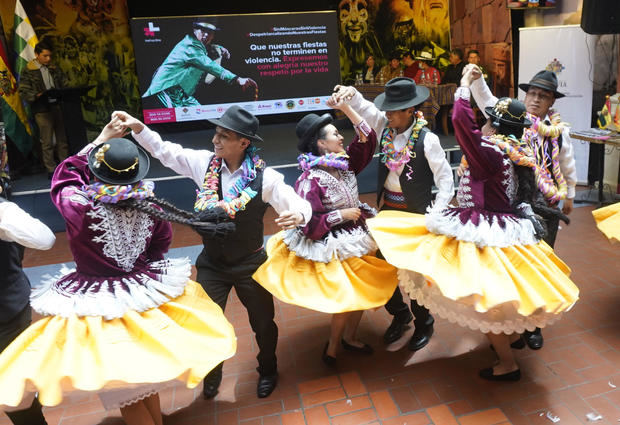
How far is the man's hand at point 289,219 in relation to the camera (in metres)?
2.70

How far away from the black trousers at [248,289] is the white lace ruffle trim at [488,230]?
1143mm

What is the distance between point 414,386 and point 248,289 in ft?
4.06

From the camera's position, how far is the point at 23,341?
220 cm

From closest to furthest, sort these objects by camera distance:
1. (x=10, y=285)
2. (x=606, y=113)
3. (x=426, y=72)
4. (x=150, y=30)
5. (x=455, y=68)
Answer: (x=10, y=285) < (x=606, y=113) < (x=150, y=30) < (x=455, y=68) < (x=426, y=72)

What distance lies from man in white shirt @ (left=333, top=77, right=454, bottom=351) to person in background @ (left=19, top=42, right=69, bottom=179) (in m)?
6.41

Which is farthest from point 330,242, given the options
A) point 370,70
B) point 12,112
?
point 370,70

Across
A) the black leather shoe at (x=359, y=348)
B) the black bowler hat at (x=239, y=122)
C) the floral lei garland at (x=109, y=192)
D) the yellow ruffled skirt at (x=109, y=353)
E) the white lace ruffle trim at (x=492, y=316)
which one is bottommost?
the black leather shoe at (x=359, y=348)

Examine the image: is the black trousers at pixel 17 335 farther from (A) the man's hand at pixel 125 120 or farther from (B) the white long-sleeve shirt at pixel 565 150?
(B) the white long-sleeve shirt at pixel 565 150

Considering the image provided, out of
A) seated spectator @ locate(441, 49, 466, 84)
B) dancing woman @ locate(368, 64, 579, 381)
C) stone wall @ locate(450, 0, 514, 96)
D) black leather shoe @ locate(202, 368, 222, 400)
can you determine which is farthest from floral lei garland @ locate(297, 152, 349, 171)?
seated spectator @ locate(441, 49, 466, 84)

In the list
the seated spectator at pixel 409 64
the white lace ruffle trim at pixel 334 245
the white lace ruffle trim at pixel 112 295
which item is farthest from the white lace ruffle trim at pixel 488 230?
the seated spectator at pixel 409 64

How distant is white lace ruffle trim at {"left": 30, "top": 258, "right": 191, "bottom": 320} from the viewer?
229cm

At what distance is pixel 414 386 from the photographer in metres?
3.14

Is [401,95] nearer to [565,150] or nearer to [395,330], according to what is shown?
[565,150]

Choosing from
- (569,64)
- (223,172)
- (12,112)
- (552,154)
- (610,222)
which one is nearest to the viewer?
(223,172)
